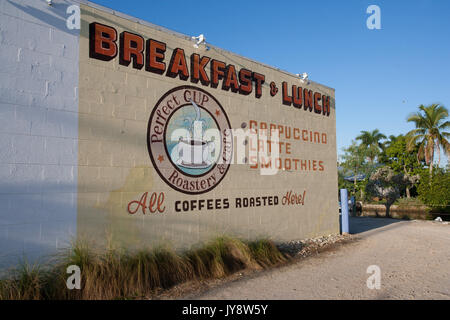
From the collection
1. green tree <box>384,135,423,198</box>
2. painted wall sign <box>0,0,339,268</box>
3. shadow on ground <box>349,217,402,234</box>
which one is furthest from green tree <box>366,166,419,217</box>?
green tree <box>384,135,423,198</box>

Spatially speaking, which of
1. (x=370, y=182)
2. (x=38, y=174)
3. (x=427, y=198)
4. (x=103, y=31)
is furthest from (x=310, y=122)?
(x=427, y=198)

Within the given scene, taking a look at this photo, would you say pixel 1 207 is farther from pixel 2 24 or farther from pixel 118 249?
pixel 2 24

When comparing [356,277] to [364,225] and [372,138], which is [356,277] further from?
[372,138]

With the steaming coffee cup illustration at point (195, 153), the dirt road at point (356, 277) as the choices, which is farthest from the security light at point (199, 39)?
the dirt road at point (356, 277)

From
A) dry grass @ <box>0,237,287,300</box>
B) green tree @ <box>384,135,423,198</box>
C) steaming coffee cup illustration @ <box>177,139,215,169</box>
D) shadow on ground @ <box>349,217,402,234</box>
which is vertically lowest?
shadow on ground @ <box>349,217,402,234</box>

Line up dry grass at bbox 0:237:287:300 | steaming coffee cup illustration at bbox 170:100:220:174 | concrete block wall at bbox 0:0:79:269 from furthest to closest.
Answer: steaming coffee cup illustration at bbox 170:100:220:174, concrete block wall at bbox 0:0:79:269, dry grass at bbox 0:237:287:300

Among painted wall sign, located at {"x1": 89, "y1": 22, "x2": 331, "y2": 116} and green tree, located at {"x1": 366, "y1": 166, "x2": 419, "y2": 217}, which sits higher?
painted wall sign, located at {"x1": 89, "y1": 22, "x2": 331, "y2": 116}

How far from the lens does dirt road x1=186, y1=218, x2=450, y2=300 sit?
523 cm

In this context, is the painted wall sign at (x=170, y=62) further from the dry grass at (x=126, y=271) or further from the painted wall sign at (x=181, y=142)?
the dry grass at (x=126, y=271)

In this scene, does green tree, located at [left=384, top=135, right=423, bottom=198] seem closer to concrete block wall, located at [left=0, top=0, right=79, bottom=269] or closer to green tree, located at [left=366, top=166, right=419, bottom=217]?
green tree, located at [left=366, top=166, right=419, bottom=217]

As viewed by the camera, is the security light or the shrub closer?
the security light

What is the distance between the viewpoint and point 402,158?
35969 millimetres

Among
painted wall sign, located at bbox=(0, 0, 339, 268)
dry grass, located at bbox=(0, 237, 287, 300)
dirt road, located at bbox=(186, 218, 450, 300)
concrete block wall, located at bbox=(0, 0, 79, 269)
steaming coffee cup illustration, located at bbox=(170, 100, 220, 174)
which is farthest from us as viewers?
steaming coffee cup illustration, located at bbox=(170, 100, 220, 174)

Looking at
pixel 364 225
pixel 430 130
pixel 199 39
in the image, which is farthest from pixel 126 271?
pixel 430 130
